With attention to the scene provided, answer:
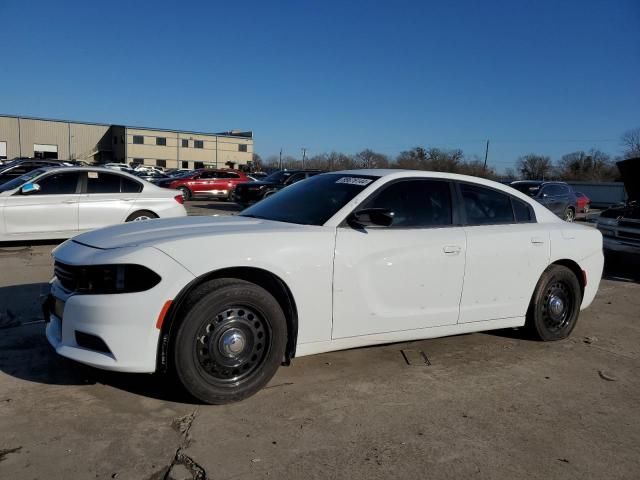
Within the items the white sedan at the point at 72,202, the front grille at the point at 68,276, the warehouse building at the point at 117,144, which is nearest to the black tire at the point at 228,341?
the front grille at the point at 68,276

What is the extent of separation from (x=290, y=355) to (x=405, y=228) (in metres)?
1.33

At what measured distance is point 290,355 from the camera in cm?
365

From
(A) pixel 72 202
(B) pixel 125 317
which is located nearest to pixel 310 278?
(B) pixel 125 317

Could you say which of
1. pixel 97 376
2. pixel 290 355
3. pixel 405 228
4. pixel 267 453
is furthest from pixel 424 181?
pixel 97 376

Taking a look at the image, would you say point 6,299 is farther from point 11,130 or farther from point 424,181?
point 11,130

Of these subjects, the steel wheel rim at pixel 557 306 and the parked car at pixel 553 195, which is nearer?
the steel wheel rim at pixel 557 306

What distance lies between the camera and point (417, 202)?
4289mm

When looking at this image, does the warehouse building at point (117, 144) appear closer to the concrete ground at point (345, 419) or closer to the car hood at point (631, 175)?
the car hood at point (631, 175)

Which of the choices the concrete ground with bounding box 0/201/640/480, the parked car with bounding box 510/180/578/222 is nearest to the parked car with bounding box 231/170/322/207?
the parked car with bounding box 510/180/578/222

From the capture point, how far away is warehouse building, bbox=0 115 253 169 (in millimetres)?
75000

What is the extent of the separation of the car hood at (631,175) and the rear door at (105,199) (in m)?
8.53

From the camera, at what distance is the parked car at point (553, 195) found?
1642 centimetres

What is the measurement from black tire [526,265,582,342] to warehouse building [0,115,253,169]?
7918cm

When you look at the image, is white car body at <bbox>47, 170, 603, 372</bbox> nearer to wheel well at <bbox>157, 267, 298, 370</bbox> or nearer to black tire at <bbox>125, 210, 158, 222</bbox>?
wheel well at <bbox>157, 267, 298, 370</bbox>
